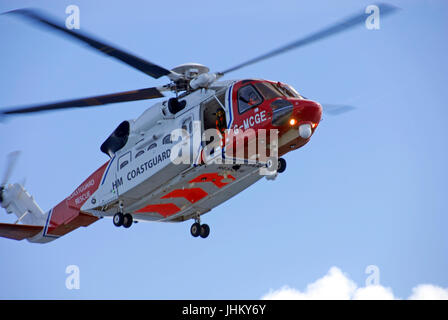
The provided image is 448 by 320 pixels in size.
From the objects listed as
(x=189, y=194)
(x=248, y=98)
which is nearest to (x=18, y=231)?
(x=189, y=194)

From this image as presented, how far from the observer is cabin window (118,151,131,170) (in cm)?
2405

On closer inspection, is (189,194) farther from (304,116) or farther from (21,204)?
(21,204)

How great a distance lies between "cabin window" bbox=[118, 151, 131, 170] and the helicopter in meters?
0.03

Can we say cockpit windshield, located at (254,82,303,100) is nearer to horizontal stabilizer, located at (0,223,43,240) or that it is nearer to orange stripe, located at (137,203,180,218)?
orange stripe, located at (137,203,180,218)

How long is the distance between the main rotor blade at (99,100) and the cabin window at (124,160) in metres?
1.90

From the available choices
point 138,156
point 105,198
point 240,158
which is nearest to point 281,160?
point 240,158

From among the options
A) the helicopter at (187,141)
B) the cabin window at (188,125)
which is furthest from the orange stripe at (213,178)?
the cabin window at (188,125)

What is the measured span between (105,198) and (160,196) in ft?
6.37

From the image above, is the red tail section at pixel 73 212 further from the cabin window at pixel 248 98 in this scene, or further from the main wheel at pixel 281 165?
the main wheel at pixel 281 165

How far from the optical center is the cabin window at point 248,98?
2134cm

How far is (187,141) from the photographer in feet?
72.5
